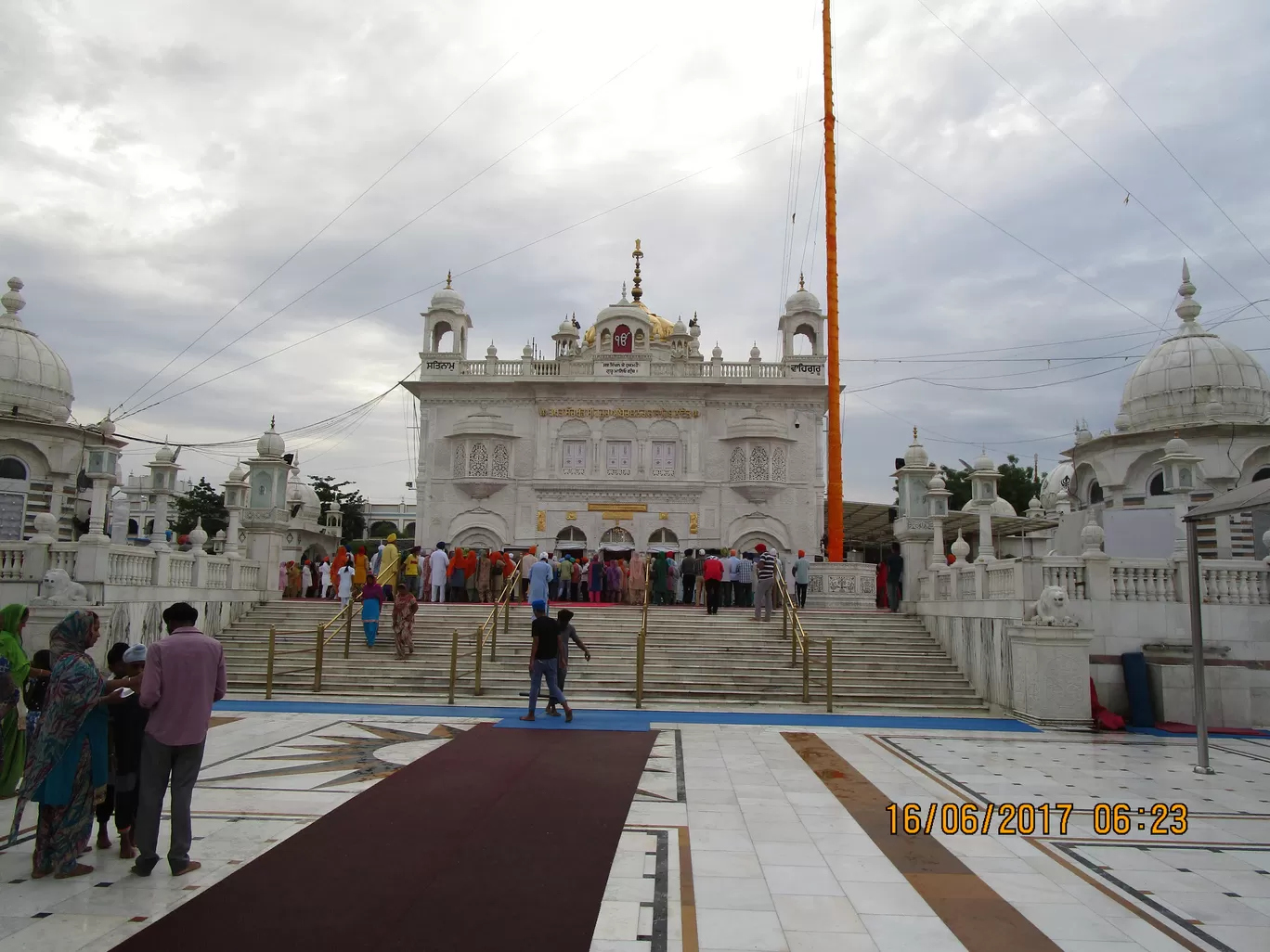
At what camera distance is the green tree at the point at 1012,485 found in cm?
4716

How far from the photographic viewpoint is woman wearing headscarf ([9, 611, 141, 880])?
16.9 ft

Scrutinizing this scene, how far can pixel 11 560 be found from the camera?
583 inches

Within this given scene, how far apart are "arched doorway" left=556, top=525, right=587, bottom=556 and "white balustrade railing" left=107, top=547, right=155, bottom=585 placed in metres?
14.9

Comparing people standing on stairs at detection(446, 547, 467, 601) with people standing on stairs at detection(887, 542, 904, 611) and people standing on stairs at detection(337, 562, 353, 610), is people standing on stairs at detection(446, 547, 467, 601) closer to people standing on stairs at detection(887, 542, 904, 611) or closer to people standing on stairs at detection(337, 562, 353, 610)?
people standing on stairs at detection(337, 562, 353, 610)

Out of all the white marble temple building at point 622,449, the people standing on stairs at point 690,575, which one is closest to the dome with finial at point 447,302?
the white marble temple building at point 622,449

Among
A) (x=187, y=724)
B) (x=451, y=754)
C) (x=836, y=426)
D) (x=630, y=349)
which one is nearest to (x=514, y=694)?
(x=451, y=754)

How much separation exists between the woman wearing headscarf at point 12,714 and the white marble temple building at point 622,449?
75.6 feet

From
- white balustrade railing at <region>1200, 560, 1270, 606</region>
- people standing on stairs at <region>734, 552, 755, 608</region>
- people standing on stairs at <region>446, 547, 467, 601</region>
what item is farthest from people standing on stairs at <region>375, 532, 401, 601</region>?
white balustrade railing at <region>1200, 560, 1270, 606</region>

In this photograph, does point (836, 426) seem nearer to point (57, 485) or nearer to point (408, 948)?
point (408, 948)

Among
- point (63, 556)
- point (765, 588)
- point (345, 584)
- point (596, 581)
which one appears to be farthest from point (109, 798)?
point (596, 581)

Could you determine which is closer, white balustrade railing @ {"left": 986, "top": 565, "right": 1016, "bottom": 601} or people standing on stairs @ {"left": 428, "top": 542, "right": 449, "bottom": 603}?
white balustrade railing @ {"left": 986, "top": 565, "right": 1016, "bottom": 601}

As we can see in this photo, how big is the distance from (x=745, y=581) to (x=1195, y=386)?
1787cm
